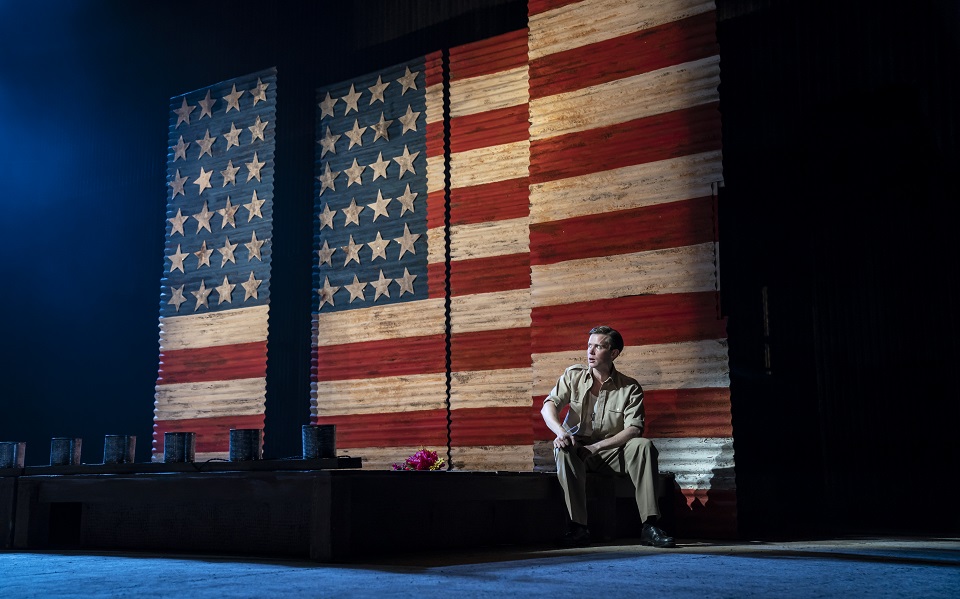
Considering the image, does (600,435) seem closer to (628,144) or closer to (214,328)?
(628,144)

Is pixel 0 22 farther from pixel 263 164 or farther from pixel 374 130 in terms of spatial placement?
pixel 374 130

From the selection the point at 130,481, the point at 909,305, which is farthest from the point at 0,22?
the point at 909,305

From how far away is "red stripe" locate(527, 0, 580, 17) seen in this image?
5613mm

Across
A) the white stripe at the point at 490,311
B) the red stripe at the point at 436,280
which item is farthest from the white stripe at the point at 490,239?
the white stripe at the point at 490,311

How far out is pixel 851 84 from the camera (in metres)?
5.02

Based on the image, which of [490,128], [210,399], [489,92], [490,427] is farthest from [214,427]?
[489,92]

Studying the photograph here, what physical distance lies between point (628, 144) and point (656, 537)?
7.83ft

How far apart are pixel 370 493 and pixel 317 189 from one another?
159 inches

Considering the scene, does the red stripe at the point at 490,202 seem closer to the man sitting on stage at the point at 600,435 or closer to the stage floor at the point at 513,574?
the man sitting on stage at the point at 600,435

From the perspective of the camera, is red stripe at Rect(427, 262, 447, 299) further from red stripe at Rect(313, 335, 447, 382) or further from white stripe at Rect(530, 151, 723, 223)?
white stripe at Rect(530, 151, 723, 223)

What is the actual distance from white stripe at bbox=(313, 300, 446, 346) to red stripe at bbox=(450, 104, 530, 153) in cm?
107

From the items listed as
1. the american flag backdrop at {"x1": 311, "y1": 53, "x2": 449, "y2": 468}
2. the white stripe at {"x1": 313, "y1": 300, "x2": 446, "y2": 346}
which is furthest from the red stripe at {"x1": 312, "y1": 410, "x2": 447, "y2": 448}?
the white stripe at {"x1": 313, "y1": 300, "x2": 446, "y2": 346}

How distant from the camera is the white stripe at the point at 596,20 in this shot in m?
5.20

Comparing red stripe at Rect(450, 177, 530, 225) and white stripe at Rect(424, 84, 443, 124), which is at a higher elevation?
white stripe at Rect(424, 84, 443, 124)
